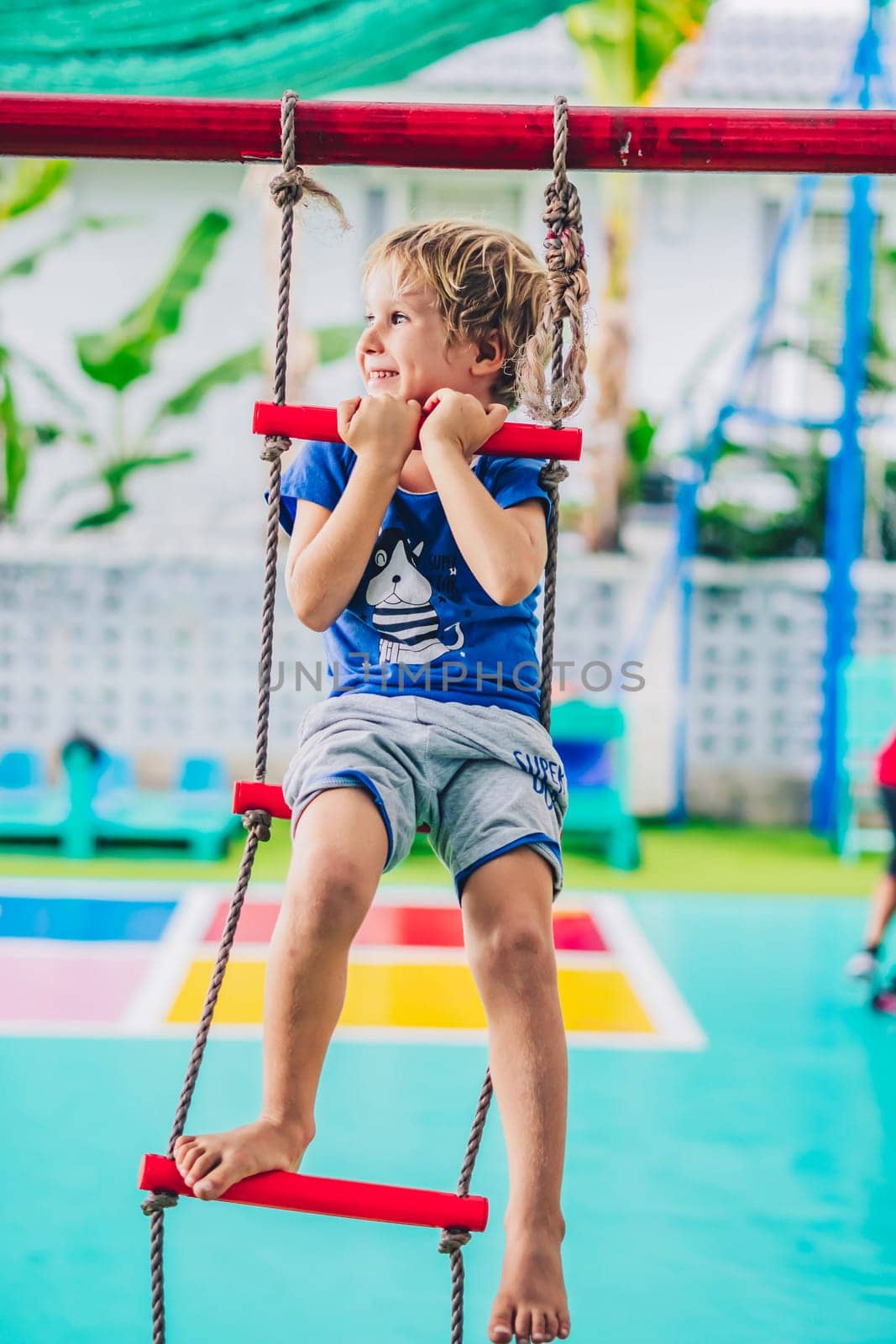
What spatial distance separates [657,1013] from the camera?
353cm

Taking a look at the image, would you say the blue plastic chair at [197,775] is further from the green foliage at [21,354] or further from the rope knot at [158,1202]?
the rope knot at [158,1202]

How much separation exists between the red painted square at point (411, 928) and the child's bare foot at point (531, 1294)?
260 centimetres

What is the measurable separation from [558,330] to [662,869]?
3.86m

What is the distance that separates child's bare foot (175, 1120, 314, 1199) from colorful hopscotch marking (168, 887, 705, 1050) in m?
1.97

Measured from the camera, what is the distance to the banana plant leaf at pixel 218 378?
5773 mm

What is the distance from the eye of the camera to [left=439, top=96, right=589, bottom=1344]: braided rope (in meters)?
1.48

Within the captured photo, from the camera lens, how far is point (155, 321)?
564cm

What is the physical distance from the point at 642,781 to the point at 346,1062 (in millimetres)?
3033

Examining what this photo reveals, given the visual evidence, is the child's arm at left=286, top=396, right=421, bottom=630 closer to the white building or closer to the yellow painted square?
the yellow painted square

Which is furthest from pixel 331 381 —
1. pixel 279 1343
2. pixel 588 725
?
pixel 279 1343

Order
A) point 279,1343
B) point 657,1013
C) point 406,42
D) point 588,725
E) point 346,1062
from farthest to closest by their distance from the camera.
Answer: point 588,725, point 657,1013, point 346,1062, point 406,42, point 279,1343

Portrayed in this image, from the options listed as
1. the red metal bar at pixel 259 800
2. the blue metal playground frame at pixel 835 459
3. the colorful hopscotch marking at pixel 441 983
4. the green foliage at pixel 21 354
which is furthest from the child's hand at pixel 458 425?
the green foliage at pixel 21 354

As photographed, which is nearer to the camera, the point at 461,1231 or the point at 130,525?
the point at 461,1231

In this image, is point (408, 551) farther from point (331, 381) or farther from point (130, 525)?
point (331, 381)
